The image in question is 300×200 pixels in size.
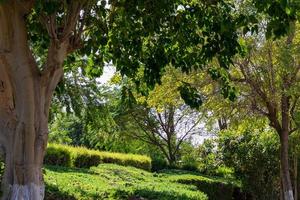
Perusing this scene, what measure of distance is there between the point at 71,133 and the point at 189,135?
64.0ft

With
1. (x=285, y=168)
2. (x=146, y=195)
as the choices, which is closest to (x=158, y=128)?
(x=285, y=168)

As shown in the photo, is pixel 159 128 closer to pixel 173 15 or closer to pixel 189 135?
pixel 189 135

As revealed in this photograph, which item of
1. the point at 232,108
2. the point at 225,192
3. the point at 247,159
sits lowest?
the point at 225,192

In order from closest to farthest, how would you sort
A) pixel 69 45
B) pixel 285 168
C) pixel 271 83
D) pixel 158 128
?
pixel 69 45 → pixel 271 83 → pixel 285 168 → pixel 158 128

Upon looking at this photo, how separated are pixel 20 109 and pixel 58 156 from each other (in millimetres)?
13350

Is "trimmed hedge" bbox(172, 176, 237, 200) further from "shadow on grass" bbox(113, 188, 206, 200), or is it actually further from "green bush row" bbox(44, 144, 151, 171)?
"shadow on grass" bbox(113, 188, 206, 200)

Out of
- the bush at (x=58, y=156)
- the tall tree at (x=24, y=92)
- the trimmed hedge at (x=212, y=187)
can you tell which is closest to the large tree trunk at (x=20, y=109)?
the tall tree at (x=24, y=92)

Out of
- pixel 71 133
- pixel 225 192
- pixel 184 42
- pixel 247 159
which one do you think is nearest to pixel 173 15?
pixel 184 42

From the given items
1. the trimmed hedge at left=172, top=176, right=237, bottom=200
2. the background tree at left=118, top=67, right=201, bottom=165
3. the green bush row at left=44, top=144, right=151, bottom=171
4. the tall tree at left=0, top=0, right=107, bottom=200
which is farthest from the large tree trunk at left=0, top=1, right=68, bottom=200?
the background tree at left=118, top=67, right=201, bottom=165

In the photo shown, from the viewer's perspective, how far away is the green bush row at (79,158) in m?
19.1

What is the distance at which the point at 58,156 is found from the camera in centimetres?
1912

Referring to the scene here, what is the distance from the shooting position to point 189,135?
36.8m

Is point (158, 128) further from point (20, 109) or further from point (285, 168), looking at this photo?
point (20, 109)

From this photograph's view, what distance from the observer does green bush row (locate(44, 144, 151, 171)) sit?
1908cm
